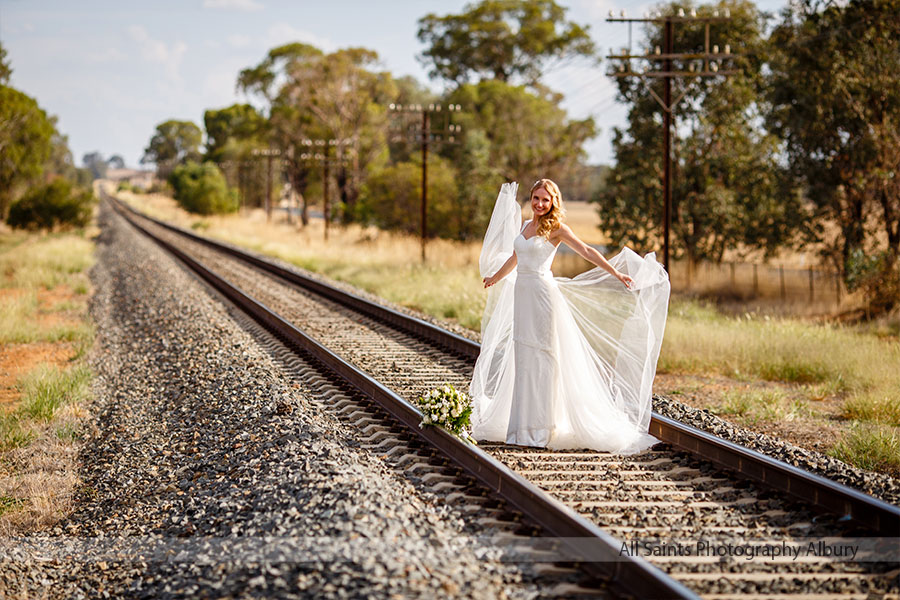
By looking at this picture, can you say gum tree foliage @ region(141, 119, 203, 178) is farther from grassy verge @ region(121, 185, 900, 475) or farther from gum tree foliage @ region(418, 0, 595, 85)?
grassy verge @ region(121, 185, 900, 475)

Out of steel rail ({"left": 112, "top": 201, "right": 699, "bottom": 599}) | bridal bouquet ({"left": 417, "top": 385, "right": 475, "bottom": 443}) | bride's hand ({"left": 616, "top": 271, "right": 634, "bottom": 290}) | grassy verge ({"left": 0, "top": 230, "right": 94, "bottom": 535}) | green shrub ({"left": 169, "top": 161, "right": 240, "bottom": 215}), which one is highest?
green shrub ({"left": 169, "top": 161, "right": 240, "bottom": 215})

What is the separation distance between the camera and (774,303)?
20812 millimetres

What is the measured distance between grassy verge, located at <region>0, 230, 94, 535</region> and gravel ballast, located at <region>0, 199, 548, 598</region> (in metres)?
0.23

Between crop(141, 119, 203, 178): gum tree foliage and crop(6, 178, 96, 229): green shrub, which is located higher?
crop(141, 119, 203, 178): gum tree foliage

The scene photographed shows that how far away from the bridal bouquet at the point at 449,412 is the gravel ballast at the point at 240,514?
0.52 m

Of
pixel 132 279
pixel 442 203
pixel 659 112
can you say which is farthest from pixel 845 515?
pixel 442 203

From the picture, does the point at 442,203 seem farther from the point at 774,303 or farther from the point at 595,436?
the point at 595,436

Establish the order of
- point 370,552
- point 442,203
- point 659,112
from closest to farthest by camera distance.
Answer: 1. point 370,552
2. point 659,112
3. point 442,203

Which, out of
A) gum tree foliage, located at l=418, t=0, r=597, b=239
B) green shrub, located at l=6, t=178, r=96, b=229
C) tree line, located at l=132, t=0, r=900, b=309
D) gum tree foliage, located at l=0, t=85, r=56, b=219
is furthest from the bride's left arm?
gum tree foliage, located at l=0, t=85, r=56, b=219

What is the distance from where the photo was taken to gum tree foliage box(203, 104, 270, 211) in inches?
3036

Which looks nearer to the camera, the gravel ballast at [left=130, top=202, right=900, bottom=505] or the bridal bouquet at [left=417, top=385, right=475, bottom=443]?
the gravel ballast at [left=130, top=202, right=900, bottom=505]

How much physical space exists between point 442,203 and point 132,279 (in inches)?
640

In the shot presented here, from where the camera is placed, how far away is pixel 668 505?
5055 mm

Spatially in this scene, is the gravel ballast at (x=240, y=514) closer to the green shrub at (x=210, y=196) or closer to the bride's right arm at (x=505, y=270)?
the bride's right arm at (x=505, y=270)
